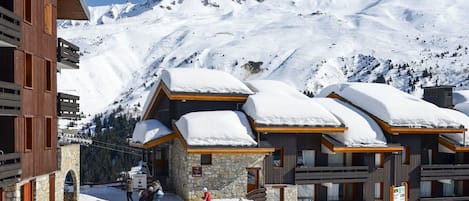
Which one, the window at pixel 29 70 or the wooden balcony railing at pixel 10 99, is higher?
the window at pixel 29 70

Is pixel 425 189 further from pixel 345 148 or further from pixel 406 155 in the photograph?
pixel 345 148

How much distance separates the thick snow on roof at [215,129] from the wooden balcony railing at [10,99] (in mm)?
10731

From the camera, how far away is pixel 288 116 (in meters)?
29.0

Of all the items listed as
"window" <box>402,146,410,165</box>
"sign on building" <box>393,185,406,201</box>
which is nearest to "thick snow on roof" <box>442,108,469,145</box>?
"window" <box>402,146,410,165</box>

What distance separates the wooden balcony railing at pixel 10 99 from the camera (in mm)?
16039

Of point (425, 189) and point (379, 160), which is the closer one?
point (379, 160)

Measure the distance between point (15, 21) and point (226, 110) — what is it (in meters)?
14.9

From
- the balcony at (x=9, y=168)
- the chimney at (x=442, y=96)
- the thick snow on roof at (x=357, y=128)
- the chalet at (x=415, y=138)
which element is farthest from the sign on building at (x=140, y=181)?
the chimney at (x=442, y=96)

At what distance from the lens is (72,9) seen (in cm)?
2553

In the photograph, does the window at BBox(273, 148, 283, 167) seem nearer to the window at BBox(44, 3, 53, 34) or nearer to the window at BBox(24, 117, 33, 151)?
the window at BBox(44, 3, 53, 34)

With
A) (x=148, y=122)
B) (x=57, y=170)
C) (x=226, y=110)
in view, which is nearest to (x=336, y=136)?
(x=226, y=110)

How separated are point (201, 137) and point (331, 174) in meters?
7.45

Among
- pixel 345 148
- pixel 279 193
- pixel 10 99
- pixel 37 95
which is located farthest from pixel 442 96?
pixel 10 99

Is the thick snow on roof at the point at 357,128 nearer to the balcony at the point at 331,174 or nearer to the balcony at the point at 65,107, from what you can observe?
the balcony at the point at 331,174
